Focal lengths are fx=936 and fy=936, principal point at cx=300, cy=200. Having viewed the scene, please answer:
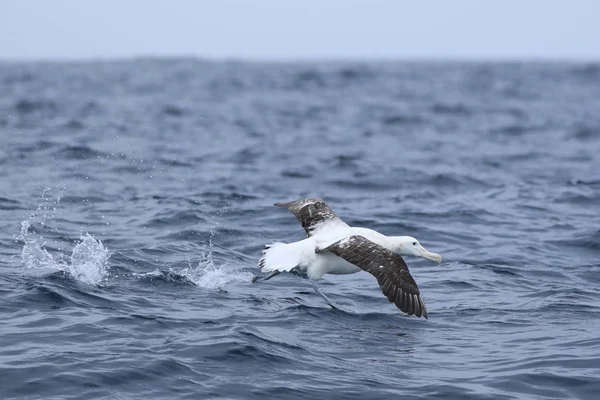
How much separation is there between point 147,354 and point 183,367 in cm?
38

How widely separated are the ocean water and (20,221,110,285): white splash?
5 centimetres

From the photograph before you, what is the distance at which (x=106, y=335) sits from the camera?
8.20 metres

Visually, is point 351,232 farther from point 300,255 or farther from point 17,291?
point 17,291

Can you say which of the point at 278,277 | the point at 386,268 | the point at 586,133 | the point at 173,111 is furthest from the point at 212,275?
the point at 173,111

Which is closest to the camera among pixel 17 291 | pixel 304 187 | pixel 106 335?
pixel 106 335

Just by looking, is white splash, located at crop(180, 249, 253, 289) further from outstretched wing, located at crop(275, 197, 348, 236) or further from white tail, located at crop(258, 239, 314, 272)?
outstretched wing, located at crop(275, 197, 348, 236)

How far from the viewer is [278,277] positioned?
1104cm

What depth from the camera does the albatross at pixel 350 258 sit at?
925 centimetres

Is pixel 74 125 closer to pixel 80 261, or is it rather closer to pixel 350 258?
pixel 80 261

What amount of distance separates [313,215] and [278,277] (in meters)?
0.85

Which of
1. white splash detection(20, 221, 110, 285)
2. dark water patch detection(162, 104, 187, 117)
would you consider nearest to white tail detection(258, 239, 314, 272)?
white splash detection(20, 221, 110, 285)

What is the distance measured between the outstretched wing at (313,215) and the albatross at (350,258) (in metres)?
0.01

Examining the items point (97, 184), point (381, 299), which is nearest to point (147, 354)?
point (381, 299)

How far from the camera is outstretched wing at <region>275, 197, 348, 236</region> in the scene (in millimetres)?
10930
